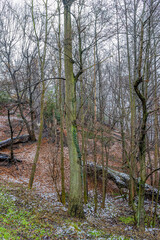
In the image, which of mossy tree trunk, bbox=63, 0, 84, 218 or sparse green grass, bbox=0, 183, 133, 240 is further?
mossy tree trunk, bbox=63, 0, 84, 218

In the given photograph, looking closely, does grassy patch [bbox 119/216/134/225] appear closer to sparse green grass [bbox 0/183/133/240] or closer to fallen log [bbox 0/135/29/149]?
sparse green grass [bbox 0/183/133/240]

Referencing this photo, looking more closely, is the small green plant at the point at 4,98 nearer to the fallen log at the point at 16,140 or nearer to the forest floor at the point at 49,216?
the fallen log at the point at 16,140

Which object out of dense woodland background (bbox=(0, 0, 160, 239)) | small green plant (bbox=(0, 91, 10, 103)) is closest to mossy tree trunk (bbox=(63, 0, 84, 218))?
dense woodland background (bbox=(0, 0, 160, 239))

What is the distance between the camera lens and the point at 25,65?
1155 centimetres

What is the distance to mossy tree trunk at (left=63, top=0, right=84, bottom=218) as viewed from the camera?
4707 millimetres

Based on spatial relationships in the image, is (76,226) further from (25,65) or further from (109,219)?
(25,65)

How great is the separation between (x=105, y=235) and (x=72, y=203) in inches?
45.9

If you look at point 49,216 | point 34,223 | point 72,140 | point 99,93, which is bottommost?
point 49,216

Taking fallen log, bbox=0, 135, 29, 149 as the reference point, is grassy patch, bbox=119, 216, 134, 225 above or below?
below

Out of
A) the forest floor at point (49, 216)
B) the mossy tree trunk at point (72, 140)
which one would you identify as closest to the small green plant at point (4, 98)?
the forest floor at point (49, 216)

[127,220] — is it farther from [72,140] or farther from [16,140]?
[16,140]

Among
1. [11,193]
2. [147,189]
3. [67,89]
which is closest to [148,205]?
[147,189]

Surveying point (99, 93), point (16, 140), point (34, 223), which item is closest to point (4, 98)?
point (16, 140)

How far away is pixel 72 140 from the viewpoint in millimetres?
4832
